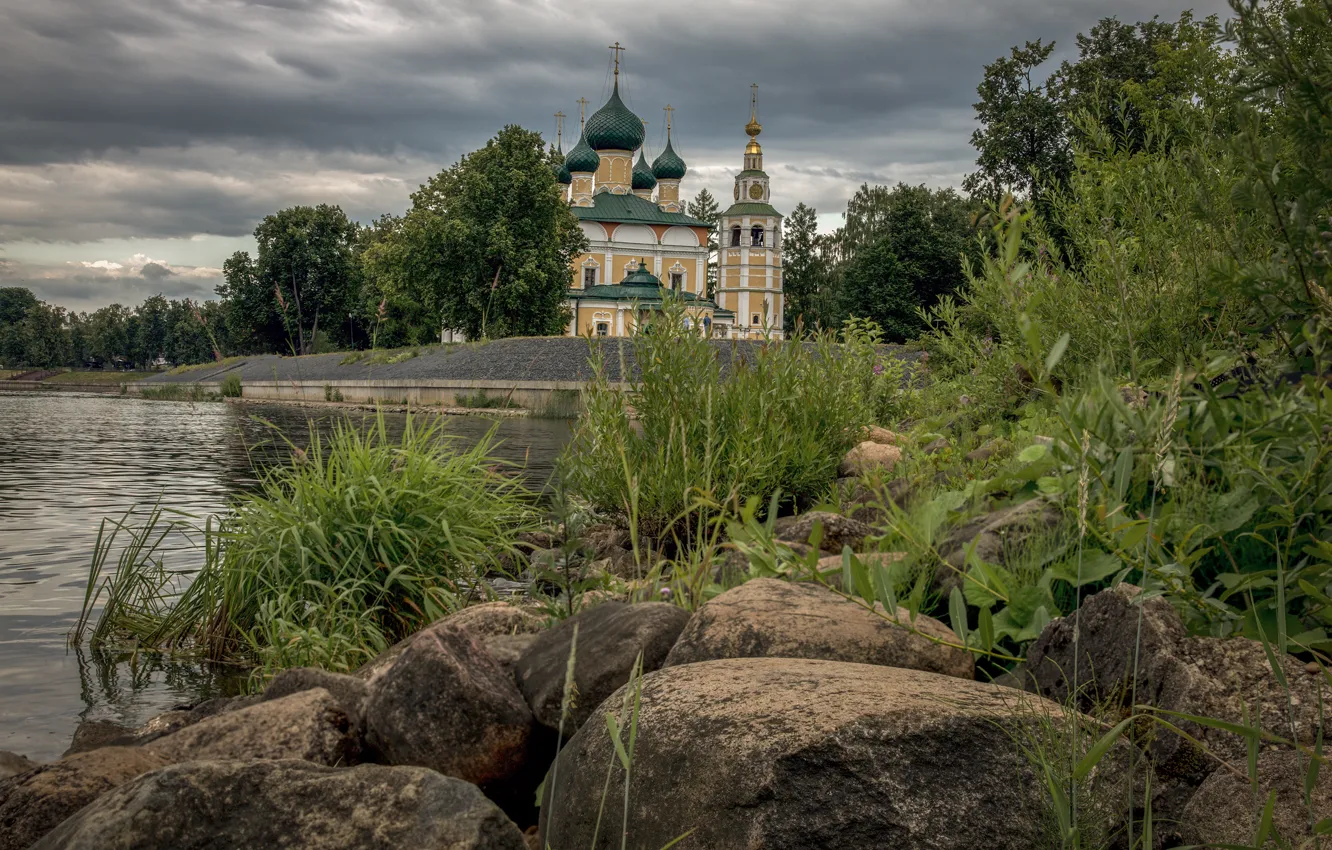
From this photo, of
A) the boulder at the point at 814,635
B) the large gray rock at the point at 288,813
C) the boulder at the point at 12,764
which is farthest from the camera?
the boulder at the point at 12,764

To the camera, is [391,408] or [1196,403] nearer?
[1196,403]

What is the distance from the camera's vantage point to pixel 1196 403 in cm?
313

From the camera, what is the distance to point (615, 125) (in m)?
79.7

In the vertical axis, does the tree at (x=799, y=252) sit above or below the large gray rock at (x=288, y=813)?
above

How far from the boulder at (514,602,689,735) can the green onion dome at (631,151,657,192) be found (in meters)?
84.4

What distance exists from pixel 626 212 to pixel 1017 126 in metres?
45.4

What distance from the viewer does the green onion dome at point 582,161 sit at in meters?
80.9

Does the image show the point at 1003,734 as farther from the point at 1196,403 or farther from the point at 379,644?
the point at 379,644

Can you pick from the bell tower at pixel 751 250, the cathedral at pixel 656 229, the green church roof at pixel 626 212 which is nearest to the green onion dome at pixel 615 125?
the cathedral at pixel 656 229

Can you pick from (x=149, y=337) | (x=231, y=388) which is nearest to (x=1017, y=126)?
(x=231, y=388)

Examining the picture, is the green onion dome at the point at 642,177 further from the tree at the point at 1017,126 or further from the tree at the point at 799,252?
the tree at the point at 1017,126

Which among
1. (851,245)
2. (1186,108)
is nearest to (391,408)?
(1186,108)

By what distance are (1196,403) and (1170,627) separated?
81 cm

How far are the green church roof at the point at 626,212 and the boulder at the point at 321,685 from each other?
76.1 meters
